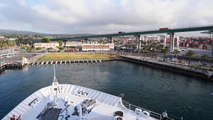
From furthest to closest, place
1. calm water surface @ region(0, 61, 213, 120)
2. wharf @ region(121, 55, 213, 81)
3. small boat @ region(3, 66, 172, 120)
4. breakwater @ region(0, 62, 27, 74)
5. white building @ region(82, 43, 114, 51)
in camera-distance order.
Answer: white building @ region(82, 43, 114, 51) < breakwater @ region(0, 62, 27, 74) < wharf @ region(121, 55, 213, 81) < calm water surface @ region(0, 61, 213, 120) < small boat @ region(3, 66, 172, 120)

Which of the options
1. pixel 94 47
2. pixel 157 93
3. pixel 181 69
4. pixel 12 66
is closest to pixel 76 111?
pixel 157 93

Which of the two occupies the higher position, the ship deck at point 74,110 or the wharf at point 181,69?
the ship deck at point 74,110

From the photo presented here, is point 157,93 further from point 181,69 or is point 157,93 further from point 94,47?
point 94,47

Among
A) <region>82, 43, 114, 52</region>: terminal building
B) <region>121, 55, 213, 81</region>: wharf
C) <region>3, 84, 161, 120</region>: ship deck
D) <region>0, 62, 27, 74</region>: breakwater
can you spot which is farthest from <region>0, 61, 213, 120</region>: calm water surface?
<region>82, 43, 114, 52</region>: terminal building

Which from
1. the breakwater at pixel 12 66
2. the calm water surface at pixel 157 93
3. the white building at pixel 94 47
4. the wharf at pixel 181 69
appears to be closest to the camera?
the calm water surface at pixel 157 93

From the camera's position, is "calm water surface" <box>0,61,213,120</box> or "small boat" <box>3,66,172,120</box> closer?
"small boat" <box>3,66,172,120</box>

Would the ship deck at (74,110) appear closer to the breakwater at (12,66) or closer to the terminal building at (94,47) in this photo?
the breakwater at (12,66)

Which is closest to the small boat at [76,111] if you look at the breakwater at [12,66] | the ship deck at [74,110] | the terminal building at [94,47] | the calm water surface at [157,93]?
the ship deck at [74,110]

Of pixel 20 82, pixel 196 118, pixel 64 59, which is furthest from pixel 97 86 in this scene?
pixel 64 59

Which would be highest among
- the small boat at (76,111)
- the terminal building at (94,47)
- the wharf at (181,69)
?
the terminal building at (94,47)

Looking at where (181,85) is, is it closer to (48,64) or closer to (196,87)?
(196,87)

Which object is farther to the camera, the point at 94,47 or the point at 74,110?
the point at 94,47

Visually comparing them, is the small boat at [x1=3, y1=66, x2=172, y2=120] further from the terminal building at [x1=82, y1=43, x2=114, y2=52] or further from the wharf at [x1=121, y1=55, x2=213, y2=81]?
the terminal building at [x1=82, y1=43, x2=114, y2=52]
